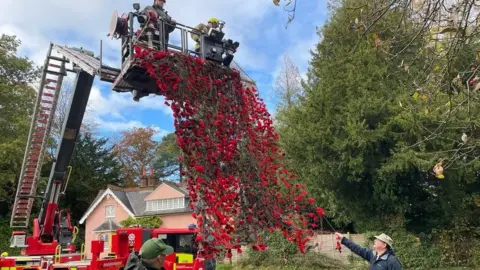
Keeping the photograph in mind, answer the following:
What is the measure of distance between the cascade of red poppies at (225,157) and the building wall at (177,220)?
2375cm

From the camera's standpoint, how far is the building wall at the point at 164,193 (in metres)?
30.2

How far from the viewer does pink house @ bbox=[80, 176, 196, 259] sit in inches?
1175

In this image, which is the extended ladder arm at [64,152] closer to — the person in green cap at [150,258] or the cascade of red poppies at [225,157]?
the cascade of red poppies at [225,157]

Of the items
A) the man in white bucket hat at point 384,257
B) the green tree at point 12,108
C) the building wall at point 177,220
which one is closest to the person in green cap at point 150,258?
the man in white bucket hat at point 384,257

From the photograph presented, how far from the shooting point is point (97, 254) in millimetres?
8664

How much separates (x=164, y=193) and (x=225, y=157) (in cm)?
2598

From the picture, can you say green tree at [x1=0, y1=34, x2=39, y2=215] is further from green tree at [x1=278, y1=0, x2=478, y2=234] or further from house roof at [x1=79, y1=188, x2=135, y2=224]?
green tree at [x1=278, y1=0, x2=478, y2=234]

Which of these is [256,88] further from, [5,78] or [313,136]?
[5,78]

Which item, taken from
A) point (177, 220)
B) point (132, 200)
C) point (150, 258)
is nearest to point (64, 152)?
point (150, 258)

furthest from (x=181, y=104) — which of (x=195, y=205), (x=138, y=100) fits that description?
(x=138, y=100)

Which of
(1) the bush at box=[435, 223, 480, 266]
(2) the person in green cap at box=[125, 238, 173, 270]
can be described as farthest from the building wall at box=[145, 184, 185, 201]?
(2) the person in green cap at box=[125, 238, 173, 270]

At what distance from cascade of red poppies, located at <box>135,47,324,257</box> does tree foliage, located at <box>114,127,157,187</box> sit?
3690 cm

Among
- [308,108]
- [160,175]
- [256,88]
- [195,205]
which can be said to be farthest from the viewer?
[160,175]

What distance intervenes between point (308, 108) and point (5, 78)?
58.4ft
